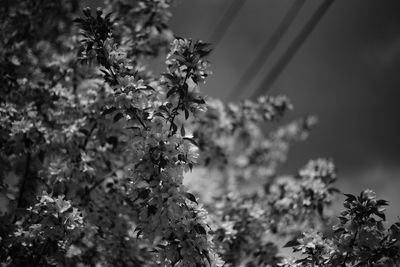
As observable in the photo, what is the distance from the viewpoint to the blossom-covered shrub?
2670 mm

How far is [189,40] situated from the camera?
2.78m

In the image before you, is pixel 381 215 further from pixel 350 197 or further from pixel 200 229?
pixel 200 229

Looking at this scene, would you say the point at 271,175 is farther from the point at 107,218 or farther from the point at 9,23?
the point at 9,23

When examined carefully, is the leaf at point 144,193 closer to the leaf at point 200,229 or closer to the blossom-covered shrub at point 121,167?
the blossom-covered shrub at point 121,167

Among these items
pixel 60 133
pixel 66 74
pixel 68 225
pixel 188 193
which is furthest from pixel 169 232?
pixel 66 74

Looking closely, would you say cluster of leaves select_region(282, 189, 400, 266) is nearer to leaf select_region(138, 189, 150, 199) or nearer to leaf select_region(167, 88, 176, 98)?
leaf select_region(138, 189, 150, 199)

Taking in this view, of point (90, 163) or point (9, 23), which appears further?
point (90, 163)

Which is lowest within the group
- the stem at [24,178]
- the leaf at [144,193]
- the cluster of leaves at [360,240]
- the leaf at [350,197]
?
the cluster of leaves at [360,240]

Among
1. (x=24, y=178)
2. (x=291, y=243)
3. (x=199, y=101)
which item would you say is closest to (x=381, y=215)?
(x=291, y=243)

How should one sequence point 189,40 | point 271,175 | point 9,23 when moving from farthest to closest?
1. point 271,175
2. point 9,23
3. point 189,40

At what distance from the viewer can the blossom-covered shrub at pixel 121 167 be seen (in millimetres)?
2670

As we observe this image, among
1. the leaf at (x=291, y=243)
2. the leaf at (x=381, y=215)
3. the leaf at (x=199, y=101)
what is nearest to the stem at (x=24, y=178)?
the leaf at (x=199, y=101)

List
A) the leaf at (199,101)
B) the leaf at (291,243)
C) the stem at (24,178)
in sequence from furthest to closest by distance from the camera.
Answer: the stem at (24,178), the leaf at (291,243), the leaf at (199,101)

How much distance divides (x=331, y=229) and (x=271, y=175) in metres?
5.69
